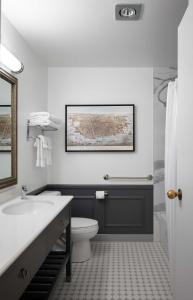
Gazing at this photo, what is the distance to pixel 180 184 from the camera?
5.05 ft

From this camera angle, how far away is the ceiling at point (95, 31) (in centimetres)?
198

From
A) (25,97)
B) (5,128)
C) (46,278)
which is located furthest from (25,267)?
(25,97)

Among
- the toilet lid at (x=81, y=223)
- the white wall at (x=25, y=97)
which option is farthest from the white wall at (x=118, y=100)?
the toilet lid at (x=81, y=223)

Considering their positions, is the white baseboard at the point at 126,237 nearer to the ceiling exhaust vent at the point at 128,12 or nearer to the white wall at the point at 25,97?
the white wall at the point at 25,97

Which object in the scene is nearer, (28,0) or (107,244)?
(28,0)

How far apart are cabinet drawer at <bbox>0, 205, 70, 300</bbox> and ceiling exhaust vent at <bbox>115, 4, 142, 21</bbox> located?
1.67 m

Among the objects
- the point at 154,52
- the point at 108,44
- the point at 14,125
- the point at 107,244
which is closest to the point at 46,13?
the point at 108,44

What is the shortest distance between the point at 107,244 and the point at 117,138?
1.37 meters

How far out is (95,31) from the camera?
2.37 m

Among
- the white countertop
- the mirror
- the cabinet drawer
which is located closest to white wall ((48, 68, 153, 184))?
the mirror

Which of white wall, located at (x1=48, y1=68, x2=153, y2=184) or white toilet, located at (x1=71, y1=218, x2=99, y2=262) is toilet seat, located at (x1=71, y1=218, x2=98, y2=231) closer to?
white toilet, located at (x1=71, y1=218, x2=99, y2=262)

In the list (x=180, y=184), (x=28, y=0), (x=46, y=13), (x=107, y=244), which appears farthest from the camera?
(x=107, y=244)

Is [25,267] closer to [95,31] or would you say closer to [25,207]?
[25,207]

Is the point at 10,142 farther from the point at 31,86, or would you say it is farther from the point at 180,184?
the point at 180,184
